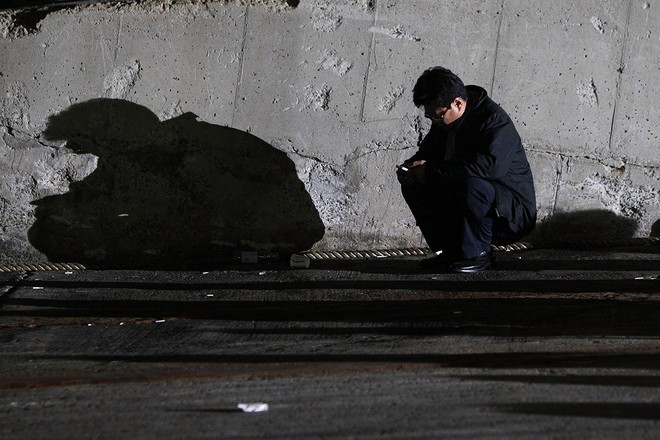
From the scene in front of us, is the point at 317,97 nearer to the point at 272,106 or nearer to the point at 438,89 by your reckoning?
the point at 272,106

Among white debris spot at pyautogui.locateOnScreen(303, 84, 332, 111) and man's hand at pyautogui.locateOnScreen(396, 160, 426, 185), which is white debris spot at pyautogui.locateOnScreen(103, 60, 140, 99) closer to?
white debris spot at pyautogui.locateOnScreen(303, 84, 332, 111)

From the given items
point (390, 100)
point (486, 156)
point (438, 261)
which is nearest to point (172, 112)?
point (390, 100)

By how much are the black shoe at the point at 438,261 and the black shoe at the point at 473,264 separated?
4cm

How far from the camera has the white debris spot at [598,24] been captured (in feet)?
17.5

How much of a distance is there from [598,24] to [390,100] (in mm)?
1350

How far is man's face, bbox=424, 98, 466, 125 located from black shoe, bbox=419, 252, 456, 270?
76 centimetres

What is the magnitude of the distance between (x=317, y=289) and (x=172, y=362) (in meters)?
1.40

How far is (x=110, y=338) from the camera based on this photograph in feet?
12.5

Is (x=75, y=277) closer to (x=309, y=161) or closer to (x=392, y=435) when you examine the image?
(x=309, y=161)

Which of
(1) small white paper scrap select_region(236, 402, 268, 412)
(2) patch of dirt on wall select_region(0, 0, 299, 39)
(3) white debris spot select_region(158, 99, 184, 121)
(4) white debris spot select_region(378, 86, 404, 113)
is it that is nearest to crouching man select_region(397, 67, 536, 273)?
(4) white debris spot select_region(378, 86, 404, 113)

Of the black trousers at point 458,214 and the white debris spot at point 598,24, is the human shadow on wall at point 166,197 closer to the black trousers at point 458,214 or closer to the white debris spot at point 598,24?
the black trousers at point 458,214

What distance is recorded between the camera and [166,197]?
5383mm

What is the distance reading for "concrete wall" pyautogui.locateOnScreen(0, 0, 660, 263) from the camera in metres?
5.27

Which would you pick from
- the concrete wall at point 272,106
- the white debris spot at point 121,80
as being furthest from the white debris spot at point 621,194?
the white debris spot at point 121,80
